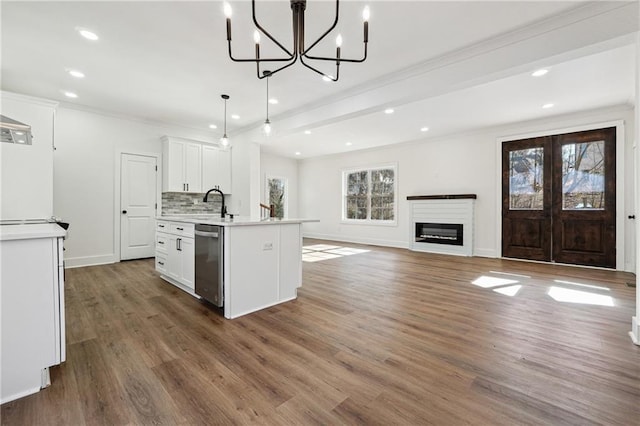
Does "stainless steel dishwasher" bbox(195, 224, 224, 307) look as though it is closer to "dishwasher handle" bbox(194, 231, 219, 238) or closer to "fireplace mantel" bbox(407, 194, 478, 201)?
"dishwasher handle" bbox(194, 231, 219, 238)

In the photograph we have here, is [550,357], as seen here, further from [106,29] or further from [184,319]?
[106,29]

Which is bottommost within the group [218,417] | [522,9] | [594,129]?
[218,417]

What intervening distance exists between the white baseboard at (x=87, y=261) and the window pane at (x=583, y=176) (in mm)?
8507

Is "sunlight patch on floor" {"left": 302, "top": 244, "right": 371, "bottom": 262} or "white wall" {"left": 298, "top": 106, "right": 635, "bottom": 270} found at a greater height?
"white wall" {"left": 298, "top": 106, "right": 635, "bottom": 270}

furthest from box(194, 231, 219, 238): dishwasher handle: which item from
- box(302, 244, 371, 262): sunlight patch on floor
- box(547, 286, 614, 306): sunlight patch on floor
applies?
box(547, 286, 614, 306): sunlight patch on floor

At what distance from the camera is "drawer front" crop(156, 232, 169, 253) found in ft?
12.4

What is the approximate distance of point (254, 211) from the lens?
620 cm

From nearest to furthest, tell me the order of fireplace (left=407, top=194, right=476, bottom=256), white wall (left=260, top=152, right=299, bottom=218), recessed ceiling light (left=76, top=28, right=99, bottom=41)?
recessed ceiling light (left=76, top=28, right=99, bottom=41), fireplace (left=407, top=194, right=476, bottom=256), white wall (left=260, top=152, right=299, bottom=218)

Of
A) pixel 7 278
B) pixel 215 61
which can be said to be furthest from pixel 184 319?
pixel 215 61

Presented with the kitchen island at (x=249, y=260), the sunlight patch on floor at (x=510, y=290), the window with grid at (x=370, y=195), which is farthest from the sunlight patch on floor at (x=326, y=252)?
the sunlight patch on floor at (x=510, y=290)

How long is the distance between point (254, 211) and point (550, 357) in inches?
212

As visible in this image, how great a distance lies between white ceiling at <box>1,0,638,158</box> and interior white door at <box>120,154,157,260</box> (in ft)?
3.32

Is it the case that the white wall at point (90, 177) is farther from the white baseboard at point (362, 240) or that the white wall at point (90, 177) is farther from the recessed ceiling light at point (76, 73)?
the white baseboard at point (362, 240)

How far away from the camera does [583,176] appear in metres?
4.86
